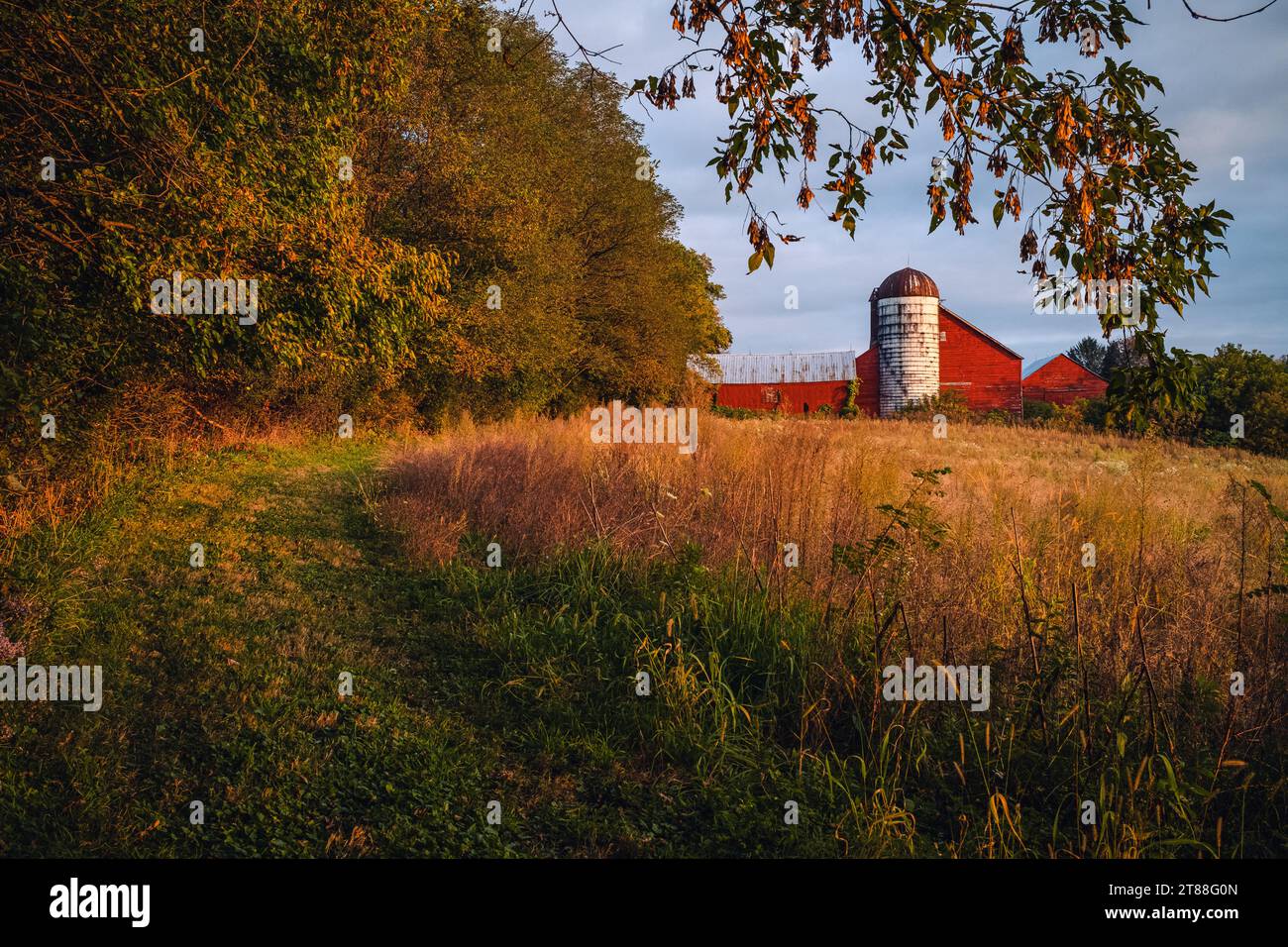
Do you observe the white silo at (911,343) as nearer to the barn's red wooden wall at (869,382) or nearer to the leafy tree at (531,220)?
the barn's red wooden wall at (869,382)

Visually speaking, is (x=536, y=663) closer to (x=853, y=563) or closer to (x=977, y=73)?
(x=853, y=563)

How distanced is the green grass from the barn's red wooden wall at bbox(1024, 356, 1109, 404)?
163ft

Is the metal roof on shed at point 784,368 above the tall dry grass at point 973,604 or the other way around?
above

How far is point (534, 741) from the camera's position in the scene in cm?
466

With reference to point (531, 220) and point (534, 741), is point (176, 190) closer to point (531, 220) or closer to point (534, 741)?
point (534, 741)

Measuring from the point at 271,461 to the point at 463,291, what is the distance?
8.63 m

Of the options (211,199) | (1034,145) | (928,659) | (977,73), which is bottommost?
(928,659)

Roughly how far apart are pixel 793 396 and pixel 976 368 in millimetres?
10379

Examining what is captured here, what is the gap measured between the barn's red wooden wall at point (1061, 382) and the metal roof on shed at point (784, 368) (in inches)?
551

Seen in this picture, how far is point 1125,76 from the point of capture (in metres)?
3.17

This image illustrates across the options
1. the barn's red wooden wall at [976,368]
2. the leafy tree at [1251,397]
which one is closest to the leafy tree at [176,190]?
the leafy tree at [1251,397]

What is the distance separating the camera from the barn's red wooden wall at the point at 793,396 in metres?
44.2

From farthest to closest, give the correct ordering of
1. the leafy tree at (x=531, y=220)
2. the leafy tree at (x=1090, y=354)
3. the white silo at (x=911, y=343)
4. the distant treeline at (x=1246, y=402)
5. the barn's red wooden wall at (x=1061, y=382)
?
1. the leafy tree at (x=1090, y=354)
2. the barn's red wooden wall at (x=1061, y=382)
3. the white silo at (x=911, y=343)
4. the distant treeline at (x=1246, y=402)
5. the leafy tree at (x=531, y=220)

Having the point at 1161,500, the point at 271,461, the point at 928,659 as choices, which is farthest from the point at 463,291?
the point at 928,659
